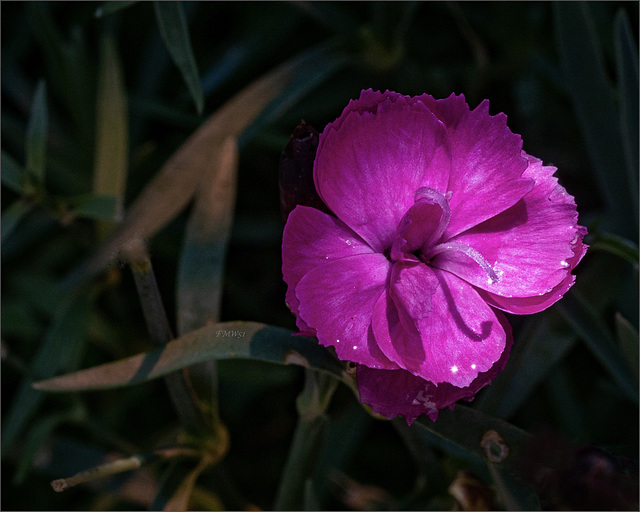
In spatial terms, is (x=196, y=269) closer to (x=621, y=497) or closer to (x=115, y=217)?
(x=115, y=217)

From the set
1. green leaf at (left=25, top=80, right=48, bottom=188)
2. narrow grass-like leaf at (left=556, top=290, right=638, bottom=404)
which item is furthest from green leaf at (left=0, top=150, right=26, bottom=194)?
narrow grass-like leaf at (left=556, top=290, right=638, bottom=404)

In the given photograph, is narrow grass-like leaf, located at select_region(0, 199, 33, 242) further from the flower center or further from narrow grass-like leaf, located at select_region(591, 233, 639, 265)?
narrow grass-like leaf, located at select_region(591, 233, 639, 265)

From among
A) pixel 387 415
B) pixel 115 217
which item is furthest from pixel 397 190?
pixel 115 217

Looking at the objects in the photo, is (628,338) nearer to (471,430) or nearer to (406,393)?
(471,430)

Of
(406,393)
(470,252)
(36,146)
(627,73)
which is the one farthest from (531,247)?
(36,146)

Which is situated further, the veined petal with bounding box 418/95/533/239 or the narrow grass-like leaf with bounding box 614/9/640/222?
the narrow grass-like leaf with bounding box 614/9/640/222

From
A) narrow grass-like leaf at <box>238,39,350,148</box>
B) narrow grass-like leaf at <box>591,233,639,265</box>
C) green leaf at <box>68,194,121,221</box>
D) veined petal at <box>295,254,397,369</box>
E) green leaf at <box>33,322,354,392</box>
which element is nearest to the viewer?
veined petal at <box>295,254,397,369</box>
